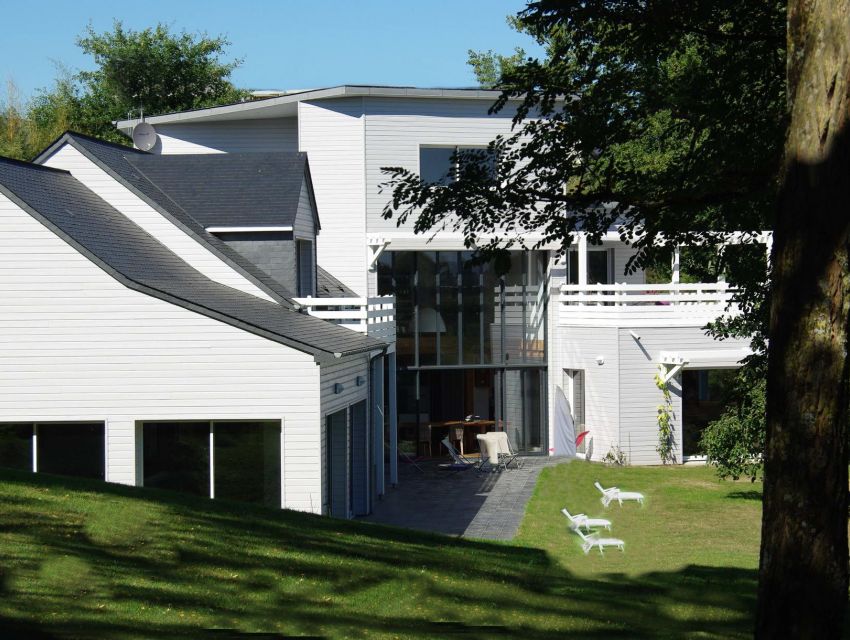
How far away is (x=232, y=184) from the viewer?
963 inches

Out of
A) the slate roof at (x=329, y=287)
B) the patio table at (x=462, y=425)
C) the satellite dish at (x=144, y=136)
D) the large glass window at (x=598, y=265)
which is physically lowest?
the patio table at (x=462, y=425)

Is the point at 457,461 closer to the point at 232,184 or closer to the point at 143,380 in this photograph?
the point at 232,184

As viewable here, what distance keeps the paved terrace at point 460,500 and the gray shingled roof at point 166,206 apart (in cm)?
463

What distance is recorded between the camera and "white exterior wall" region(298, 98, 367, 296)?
3044 cm

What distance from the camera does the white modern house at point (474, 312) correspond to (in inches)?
1168

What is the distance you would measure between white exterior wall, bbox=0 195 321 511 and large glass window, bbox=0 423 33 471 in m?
0.24

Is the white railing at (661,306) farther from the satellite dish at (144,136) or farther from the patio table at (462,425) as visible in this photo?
the satellite dish at (144,136)

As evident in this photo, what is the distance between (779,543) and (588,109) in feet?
17.8

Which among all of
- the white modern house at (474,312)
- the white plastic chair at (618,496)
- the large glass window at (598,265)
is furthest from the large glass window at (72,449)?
the large glass window at (598,265)

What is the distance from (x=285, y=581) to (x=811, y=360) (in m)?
4.69

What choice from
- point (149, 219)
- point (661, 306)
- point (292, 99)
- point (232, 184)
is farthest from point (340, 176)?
point (149, 219)

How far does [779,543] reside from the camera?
268 inches

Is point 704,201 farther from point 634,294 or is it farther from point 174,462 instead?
point 634,294

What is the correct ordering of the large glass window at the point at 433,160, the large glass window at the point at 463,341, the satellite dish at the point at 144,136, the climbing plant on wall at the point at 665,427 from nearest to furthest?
the climbing plant on wall at the point at 665,427 → the large glass window at the point at 433,160 → the large glass window at the point at 463,341 → the satellite dish at the point at 144,136
